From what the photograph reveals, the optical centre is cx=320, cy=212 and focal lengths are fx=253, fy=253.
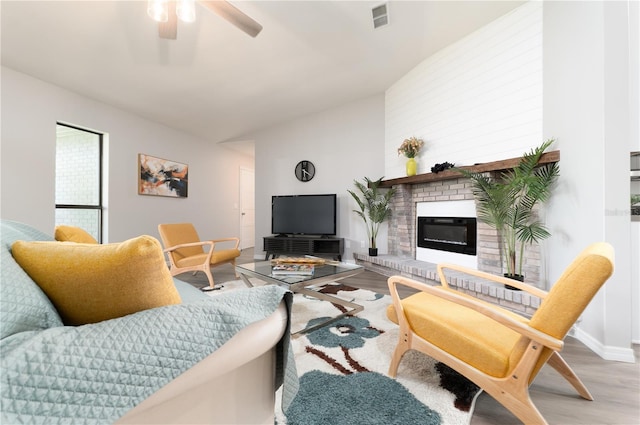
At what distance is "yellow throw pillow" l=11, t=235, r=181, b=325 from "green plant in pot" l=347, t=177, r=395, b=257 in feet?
11.7

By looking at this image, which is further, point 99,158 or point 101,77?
point 99,158

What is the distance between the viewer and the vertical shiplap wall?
247 centimetres

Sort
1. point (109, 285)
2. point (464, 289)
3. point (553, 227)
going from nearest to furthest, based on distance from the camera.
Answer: point (109, 285), point (553, 227), point (464, 289)

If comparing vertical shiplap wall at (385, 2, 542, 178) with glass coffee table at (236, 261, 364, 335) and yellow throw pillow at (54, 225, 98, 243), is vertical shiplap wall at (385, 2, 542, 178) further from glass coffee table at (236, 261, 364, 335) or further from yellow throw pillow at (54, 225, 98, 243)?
yellow throw pillow at (54, 225, 98, 243)

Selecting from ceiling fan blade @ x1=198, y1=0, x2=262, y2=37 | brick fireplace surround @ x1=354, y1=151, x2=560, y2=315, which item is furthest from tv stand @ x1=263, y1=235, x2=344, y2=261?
ceiling fan blade @ x1=198, y1=0, x2=262, y2=37

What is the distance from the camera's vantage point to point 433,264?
3326mm

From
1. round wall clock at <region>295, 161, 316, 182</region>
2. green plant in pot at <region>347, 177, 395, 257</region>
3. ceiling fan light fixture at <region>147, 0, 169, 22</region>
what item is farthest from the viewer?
round wall clock at <region>295, 161, 316, 182</region>

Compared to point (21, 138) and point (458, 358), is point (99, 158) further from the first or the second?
point (458, 358)

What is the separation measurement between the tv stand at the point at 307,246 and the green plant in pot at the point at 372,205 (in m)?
0.58

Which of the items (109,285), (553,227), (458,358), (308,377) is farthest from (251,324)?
(553,227)

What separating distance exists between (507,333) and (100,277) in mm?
1551

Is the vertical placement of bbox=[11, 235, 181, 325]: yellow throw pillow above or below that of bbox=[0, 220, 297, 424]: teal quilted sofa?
above

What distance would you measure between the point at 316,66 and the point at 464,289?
3133 millimetres

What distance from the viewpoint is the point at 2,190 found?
281 centimetres
